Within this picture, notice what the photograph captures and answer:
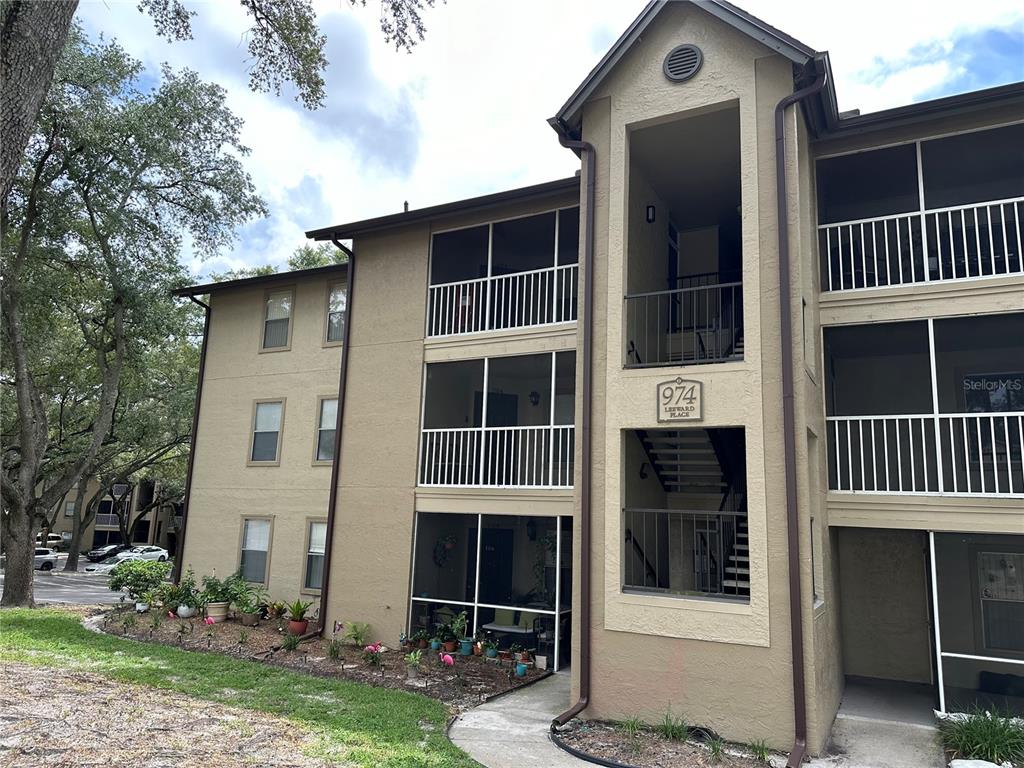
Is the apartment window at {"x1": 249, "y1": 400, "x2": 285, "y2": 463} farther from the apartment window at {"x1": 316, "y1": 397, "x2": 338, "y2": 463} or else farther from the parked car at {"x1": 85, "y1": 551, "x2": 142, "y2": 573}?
the parked car at {"x1": 85, "y1": 551, "x2": 142, "y2": 573}

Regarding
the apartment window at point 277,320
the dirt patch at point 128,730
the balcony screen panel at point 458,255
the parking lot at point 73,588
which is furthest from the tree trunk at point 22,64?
the parking lot at point 73,588

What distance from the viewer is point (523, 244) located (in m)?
14.0

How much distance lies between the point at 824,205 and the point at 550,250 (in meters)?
5.23

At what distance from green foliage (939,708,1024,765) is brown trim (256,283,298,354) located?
13555 mm

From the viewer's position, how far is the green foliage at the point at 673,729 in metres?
7.66

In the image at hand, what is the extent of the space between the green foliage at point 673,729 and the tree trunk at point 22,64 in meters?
7.91

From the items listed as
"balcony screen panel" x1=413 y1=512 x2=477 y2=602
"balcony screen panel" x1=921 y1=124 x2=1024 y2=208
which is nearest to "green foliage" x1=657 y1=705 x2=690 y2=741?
"balcony screen panel" x1=413 y1=512 x2=477 y2=602

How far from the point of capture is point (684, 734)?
765 centimetres

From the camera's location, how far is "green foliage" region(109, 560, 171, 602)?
15.4 meters

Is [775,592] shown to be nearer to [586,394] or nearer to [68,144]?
[586,394]

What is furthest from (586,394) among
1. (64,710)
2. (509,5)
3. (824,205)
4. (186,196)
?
(186,196)

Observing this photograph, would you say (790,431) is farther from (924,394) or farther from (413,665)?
(413,665)

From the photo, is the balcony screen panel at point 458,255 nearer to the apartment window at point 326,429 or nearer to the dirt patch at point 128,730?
Result: the apartment window at point 326,429

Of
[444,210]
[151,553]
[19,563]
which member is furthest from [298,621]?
[151,553]
